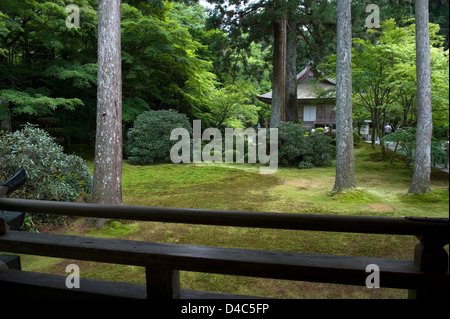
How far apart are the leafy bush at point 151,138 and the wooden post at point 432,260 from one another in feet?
32.5

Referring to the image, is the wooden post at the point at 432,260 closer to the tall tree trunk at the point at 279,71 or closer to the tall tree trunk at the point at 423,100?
the tall tree trunk at the point at 423,100

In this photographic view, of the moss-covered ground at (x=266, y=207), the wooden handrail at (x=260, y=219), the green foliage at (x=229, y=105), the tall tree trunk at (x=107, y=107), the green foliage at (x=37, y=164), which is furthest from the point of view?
the green foliage at (x=229, y=105)

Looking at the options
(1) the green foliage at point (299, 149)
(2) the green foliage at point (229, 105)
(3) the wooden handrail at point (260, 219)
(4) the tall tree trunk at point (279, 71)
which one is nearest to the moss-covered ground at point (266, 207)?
(3) the wooden handrail at point (260, 219)

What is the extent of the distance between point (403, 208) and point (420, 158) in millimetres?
1305

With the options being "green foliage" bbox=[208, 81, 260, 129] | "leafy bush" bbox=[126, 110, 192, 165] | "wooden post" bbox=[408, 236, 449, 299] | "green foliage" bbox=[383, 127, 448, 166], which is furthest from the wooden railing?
"green foliage" bbox=[208, 81, 260, 129]

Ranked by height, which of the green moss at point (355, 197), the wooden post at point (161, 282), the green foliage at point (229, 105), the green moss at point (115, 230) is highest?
the green foliage at point (229, 105)

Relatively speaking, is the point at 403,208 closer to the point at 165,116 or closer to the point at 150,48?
the point at 165,116

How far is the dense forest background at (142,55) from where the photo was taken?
8789 millimetres

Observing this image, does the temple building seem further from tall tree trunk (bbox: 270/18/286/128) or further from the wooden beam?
the wooden beam

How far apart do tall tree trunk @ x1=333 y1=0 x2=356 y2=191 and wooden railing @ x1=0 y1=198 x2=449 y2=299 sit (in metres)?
5.28

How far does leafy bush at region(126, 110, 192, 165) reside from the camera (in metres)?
10.8

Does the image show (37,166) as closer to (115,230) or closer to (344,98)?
(115,230)
